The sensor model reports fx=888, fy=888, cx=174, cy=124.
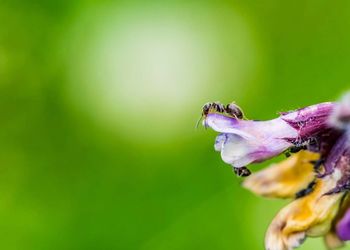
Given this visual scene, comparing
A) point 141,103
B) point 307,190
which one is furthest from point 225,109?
point 141,103

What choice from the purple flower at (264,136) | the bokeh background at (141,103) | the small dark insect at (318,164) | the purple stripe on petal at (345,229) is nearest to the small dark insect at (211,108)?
the purple flower at (264,136)

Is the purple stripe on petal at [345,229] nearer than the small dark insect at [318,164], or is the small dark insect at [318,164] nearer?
the purple stripe on petal at [345,229]

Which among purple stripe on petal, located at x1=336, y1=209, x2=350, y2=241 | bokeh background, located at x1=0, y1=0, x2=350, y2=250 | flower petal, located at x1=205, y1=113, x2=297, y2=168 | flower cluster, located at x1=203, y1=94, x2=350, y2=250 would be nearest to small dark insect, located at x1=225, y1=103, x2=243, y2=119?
flower cluster, located at x1=203, y1=94, x2=350, y2=250

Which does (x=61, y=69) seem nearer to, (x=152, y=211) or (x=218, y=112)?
(x=152, y=211)

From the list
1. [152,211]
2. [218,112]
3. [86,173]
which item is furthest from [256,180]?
[86,173]

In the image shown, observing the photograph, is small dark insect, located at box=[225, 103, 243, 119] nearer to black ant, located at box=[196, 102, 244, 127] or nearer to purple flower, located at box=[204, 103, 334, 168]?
black ant, located at box=[196, 102, 244, 127]

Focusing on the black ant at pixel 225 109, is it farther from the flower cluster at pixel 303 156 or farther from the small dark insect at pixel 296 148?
the small dark insect at pixel 296 148

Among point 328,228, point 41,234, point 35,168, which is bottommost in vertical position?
point 328,228
